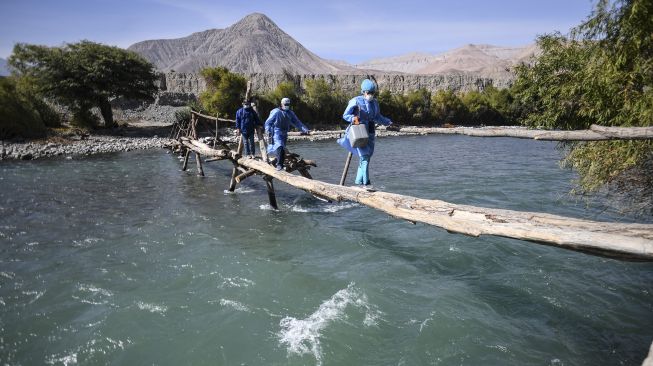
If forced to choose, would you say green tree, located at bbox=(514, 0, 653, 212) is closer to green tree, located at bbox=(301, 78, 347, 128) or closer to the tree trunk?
the tree trunk

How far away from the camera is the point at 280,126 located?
1048 centimetres

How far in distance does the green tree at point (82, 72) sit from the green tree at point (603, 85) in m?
31.5

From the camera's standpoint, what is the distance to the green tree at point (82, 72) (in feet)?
97.0

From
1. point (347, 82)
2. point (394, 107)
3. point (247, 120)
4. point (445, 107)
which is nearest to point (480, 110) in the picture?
point (445, 107)

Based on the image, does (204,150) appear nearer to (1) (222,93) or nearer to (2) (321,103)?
(1) (222,93)

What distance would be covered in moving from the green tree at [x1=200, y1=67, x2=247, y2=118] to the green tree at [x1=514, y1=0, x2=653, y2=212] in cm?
3262

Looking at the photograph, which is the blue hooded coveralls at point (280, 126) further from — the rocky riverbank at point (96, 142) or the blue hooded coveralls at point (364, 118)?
the rocky riverbank at point (96, 142)

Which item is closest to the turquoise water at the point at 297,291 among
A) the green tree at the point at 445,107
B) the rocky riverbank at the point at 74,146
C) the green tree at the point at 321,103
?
A: the rocky riverbank at the point at 74,146

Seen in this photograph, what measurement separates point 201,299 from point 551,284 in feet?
19.4

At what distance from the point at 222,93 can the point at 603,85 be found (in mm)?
35079

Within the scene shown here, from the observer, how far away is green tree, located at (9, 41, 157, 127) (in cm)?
2956

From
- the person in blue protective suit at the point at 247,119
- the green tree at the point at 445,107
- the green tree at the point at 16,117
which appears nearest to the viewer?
the person in blue protective suit at the point at 247,119

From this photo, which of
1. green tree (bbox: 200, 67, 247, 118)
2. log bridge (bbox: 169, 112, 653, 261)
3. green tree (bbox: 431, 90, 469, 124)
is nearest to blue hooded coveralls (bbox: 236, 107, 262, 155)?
log bridge (bbox: 169, 112, 653, 261)

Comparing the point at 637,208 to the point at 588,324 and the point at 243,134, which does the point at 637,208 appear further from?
the point at 243,134
